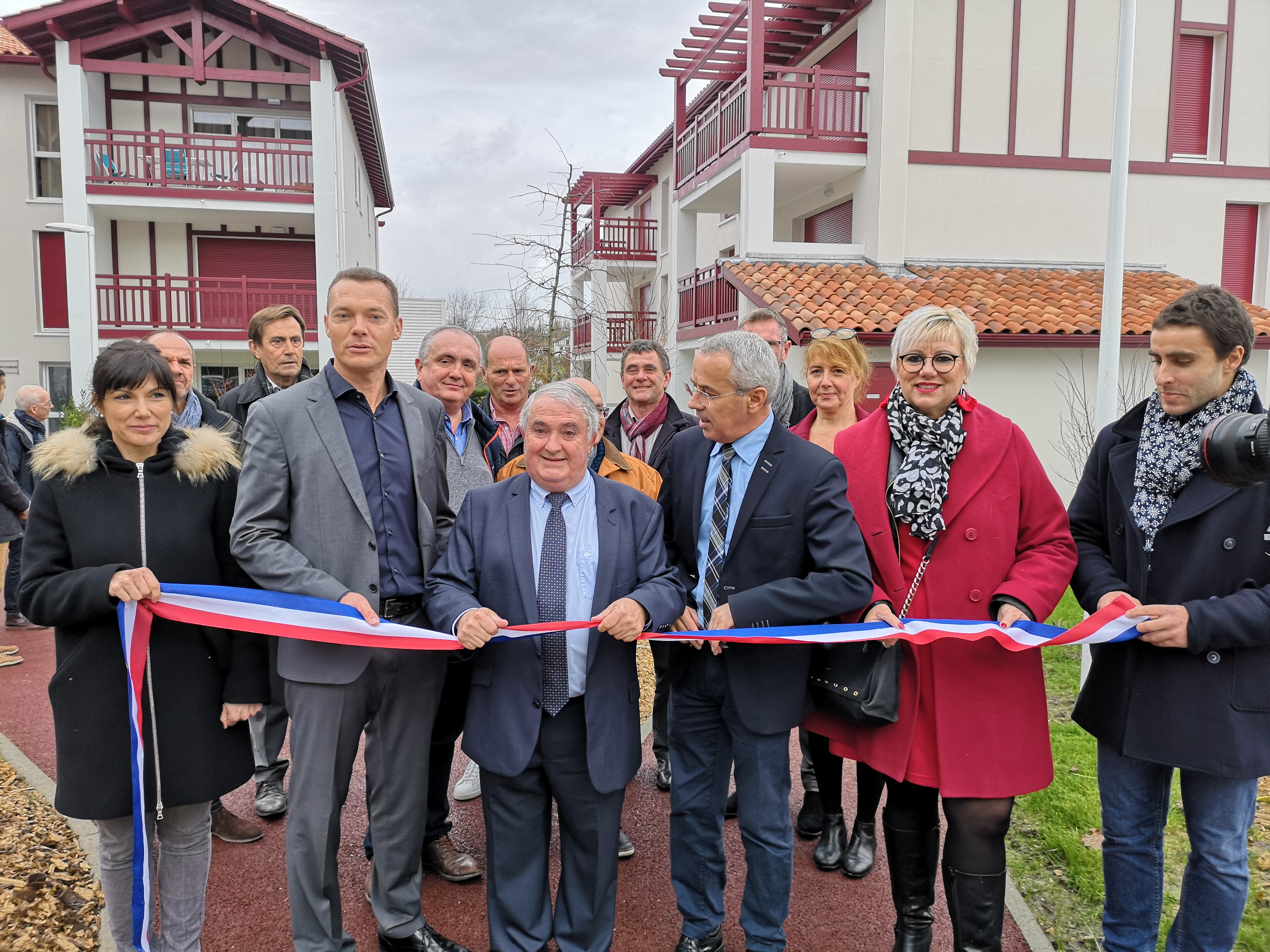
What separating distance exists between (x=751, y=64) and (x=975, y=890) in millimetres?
14758

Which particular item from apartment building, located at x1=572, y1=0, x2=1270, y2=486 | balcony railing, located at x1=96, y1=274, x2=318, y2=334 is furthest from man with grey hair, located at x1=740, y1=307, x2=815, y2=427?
balcony railing, located at x1=96, y1=274, x2=318, y2=334

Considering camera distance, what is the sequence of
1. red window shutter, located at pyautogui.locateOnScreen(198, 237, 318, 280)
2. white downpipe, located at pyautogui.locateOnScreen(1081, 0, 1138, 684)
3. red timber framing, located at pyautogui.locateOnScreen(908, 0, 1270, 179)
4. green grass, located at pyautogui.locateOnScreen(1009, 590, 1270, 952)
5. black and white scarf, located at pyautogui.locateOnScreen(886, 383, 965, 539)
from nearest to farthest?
black and white scarf, located at pyautogui.locateOnScreen(886, 383, 965, 539), green grass, located at pyautogui.locateOnScreen(1009, 590, 1270, 952), white downpipe, located at pyautogui.locateOnScreen(1081, 0, 1138, 684), red timber framing, located at pyautogui.locateOnScreen(908, 0, 1270, 179), red window shutter, located at pyautogui.locateOnScreen(198, 237, 318, 280)

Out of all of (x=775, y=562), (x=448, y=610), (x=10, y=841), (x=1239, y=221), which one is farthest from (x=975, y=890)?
(x=1239, y=221)

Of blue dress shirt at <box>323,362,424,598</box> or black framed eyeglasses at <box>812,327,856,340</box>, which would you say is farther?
black framed eyeglasses at <box>812,327,856,340</box>

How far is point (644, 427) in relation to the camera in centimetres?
525

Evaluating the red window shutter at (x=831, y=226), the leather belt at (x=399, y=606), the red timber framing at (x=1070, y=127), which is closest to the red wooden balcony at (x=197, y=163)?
the red window shutter at (x=831, y=226)

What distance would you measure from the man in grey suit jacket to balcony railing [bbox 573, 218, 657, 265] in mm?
23832

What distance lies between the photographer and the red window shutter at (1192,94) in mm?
15734

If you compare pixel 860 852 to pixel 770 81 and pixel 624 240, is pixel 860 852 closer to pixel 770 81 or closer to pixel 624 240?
pixel 770 81

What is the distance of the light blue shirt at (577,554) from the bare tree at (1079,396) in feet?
36.2

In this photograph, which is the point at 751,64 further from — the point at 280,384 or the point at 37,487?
the point at 37,487

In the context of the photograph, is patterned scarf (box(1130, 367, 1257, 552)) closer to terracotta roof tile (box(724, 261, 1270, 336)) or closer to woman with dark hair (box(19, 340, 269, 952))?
woman with dark hair (box(19, 340, 269, 952))

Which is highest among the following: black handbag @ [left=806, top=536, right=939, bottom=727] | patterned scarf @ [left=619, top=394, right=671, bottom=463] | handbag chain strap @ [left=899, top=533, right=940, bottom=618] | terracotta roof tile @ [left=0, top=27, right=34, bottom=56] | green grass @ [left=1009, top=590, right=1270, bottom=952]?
terracotta roof tile @ [left=0, top=27, right=34, bottom=56]

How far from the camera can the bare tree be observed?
504 inches
